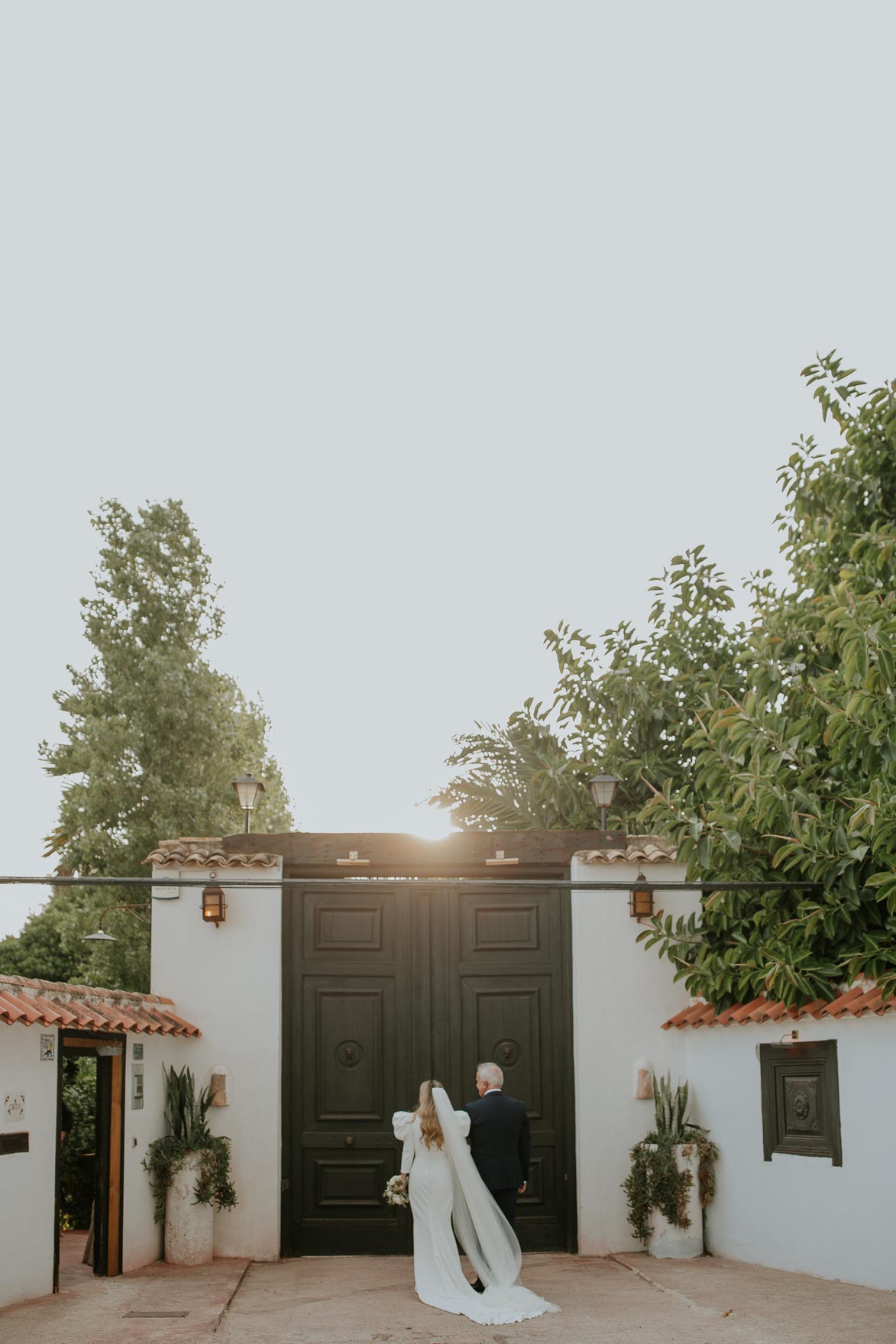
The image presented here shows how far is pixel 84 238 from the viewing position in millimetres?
9375

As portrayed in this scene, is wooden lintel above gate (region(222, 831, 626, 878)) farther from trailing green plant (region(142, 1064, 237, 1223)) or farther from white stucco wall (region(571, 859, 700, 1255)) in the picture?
trailing green plant (region(142, 1064, 237, 1223))

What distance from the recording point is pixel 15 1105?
8.40 m

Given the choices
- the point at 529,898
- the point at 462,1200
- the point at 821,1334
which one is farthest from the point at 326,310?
the point at 821,1334

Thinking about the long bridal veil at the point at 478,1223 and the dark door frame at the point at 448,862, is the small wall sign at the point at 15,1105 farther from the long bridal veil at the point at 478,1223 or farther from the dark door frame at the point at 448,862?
the dark door frame at the point at 448,862

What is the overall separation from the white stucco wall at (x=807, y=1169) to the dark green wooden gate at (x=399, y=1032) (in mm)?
1262

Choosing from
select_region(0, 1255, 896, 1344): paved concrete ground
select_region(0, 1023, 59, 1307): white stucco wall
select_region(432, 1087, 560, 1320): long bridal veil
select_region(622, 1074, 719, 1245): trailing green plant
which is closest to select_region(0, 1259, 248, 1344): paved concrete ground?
select_region(0, 1255, 896, 1344): paved concrete ground

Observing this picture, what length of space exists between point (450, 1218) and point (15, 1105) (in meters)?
2.85

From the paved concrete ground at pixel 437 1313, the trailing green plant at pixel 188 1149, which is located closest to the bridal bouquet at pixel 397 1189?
the paved concrete ground at pixel 437 1313

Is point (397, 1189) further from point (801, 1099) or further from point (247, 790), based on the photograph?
point (247, 790)

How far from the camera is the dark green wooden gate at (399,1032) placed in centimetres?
1120

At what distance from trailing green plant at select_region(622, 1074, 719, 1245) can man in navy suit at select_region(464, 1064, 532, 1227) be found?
1.53m

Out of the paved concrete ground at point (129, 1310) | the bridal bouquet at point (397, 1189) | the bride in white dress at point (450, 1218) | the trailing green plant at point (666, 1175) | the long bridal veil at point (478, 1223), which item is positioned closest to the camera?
the paved concrete ground at point (129, 1310)

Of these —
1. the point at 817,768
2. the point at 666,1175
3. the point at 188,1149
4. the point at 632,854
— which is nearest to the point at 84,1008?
the point at 188,1149

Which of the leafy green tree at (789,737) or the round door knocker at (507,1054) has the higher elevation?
the leafy green tree at (789,737)
